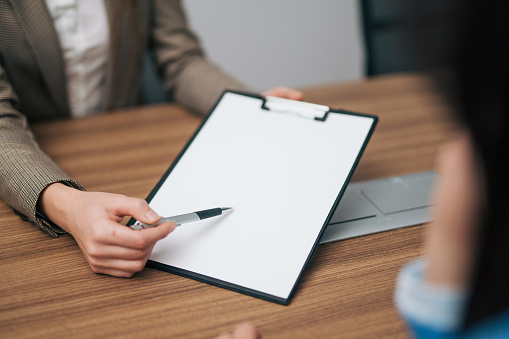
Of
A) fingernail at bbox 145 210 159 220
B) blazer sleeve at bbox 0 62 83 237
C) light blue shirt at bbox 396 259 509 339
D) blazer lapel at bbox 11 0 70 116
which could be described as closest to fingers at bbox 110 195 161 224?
fingernail at bbox 145 210 159 220

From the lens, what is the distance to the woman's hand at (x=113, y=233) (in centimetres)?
53

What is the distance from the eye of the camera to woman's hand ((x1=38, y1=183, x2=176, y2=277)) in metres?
0.53

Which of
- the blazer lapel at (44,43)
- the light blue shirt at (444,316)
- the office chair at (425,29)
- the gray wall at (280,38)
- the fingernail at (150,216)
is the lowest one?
the gray wall at (280,38)

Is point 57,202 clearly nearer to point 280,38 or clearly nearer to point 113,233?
point 113,233

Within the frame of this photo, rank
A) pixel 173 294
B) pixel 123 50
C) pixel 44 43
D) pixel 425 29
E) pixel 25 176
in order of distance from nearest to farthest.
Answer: pixel 425 29, pixel 173 294, pixel 25 176, pixel 44 43, pixel 123 50

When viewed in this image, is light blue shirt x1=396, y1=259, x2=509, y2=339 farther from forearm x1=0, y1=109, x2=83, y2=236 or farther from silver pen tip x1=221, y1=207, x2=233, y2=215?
forearm x1=0, y1=109, x2=83, y2=236

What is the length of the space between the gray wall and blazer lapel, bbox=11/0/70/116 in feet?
2.93

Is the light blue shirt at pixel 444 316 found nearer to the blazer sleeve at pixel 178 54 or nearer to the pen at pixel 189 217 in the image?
the pen at pixel 189 217

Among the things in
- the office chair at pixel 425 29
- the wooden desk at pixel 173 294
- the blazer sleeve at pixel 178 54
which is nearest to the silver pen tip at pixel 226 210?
the wooden desk at pixel 173 294

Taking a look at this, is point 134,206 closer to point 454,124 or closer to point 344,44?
point 454,124

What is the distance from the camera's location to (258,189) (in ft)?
2.06

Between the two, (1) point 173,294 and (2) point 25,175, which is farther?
(2) point 25,175

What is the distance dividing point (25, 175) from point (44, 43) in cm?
39

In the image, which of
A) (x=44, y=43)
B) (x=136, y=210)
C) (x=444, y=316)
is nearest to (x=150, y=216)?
(x=136, y=210)
